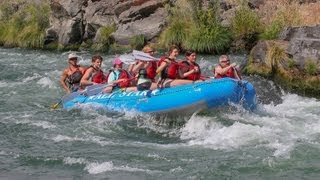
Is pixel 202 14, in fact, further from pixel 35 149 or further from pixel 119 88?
pixel 35 149

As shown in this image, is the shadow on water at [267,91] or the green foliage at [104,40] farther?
the green foliage at [104,40]

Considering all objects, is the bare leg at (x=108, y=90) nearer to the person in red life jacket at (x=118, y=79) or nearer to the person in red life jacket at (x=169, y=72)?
the person in red life jacket at (x=118, y=79)

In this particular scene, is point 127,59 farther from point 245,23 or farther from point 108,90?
point 245,23

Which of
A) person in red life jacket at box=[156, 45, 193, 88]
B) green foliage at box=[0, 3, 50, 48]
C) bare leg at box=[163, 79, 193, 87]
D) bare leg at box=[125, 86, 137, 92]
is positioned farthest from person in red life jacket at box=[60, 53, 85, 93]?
green foliage at box=[0, 3, 50, 48]

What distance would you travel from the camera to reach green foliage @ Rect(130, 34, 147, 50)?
61.7ft

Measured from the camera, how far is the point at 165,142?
7.74 m

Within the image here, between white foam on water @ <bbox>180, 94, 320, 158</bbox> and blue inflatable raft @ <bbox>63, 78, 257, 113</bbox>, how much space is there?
0.25 meters

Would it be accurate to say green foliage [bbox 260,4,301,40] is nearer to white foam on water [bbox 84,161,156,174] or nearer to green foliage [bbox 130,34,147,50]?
green foliage [bbox 130,34,147,50]

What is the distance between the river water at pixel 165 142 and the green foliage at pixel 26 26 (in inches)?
442

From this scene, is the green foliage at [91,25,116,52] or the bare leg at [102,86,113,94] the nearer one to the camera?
the bare leg at [102,86,113,94]

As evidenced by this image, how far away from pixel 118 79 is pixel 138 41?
355 inches

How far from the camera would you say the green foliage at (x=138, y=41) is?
1880 cm

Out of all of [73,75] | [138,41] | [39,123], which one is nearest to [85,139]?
[39,123]

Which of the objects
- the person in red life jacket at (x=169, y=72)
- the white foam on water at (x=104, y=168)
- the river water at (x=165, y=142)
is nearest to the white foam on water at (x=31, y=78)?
the river water at (x=165, y=142)
